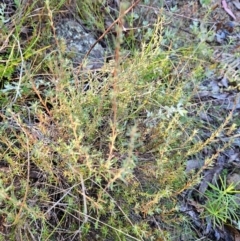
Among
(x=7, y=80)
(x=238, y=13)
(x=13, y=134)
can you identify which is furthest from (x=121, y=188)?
(x=238, y=13)

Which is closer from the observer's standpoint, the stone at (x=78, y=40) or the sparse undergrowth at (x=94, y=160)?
the sparse undergrowth at (x=94, y=160)

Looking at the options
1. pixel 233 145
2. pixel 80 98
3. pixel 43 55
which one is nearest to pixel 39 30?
pixel 43 55

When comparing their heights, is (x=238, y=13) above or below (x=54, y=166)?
below

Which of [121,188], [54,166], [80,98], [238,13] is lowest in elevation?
[238,13]

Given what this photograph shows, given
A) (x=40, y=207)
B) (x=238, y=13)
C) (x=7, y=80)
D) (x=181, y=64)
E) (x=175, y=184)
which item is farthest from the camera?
(x=238, y=13)

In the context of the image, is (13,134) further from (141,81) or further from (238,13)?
(238,13)

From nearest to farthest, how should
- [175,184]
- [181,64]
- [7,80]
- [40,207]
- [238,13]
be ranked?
[40,207] < [175,184] < [7,80] < [181,64] < [238,13]

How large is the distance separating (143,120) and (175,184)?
26 centimetres

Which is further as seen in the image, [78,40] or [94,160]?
[78,40]

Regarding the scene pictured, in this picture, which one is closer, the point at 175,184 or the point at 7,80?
the point at 175,184

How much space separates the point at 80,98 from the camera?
1.52 metres

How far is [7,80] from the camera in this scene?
68.8 inches

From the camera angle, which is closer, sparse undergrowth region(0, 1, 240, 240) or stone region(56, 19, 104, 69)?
sparse undergrowth region(0, 1, 240, 240)

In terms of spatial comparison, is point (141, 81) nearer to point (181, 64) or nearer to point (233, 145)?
point (181, 64)
